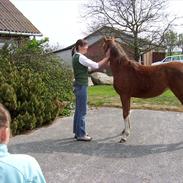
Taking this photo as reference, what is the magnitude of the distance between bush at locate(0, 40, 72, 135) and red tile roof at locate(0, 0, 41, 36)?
621 centimetres

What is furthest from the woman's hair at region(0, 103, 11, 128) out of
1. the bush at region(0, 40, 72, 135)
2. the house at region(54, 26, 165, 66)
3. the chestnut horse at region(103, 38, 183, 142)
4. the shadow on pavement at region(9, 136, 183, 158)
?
the house at region(54, 26, 165, 66)

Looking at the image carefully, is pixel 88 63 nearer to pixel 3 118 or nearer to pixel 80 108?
pixel 80 108

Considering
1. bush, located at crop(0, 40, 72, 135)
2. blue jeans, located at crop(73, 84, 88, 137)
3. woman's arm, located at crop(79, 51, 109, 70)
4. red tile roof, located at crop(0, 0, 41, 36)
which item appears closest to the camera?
woman's arm, located at crop(79, 51, 109, 70)

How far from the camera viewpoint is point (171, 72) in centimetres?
832

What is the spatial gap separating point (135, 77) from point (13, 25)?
12693 millimetres

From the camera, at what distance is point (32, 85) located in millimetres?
10273

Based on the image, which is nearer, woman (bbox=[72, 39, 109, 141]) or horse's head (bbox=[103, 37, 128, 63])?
woman (bbox=[72, 39, 109, 141])

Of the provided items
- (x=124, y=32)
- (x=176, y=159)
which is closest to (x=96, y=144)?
(x=176, y=159)

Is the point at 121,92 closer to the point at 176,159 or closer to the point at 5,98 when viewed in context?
the point at 176,159

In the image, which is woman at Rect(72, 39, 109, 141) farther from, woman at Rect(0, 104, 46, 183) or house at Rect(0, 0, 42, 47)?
house at Rect(0, 0, 42, 47)

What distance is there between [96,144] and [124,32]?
3452 cm

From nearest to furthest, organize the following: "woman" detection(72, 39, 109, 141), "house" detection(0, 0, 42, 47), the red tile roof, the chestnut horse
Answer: "woman" detection(72, 39, 109, 141) < the chestnut horse < "house" detection(0, 0, 42, 47) < the red tile roof

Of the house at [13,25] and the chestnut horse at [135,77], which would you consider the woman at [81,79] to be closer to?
the chestnut horse at [135,77]

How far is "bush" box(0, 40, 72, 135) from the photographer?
378 inches
